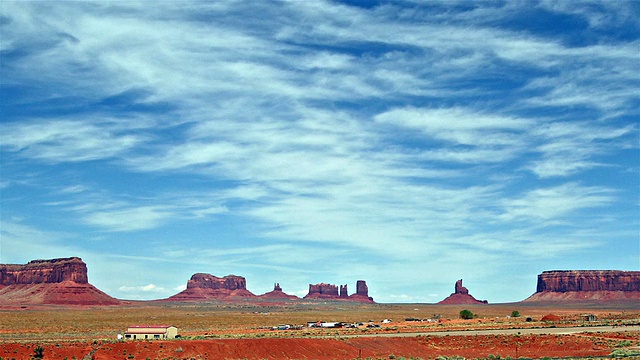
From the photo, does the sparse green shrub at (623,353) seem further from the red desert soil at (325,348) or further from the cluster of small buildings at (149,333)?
the cluster of small buildings at (149,333)

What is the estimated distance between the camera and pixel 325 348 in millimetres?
68438

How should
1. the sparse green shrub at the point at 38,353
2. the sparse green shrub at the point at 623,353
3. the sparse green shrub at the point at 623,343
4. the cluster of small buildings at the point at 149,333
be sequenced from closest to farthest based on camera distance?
the sparse green shrub at the point at 623,353, the sparse green shrub at the point at 38,353, the sparse green shrub at the point at 623,343, the cluster of small buildings at the point at 149,333

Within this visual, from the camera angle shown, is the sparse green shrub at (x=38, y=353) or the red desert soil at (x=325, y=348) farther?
the red desert soil at (x=325, y=348)

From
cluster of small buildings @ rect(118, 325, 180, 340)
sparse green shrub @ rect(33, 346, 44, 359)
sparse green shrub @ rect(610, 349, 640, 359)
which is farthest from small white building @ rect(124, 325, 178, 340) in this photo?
sparse green shrub @ rect(610, 349, 640, 359)

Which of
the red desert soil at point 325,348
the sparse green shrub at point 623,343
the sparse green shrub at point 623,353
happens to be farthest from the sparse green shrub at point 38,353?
the sparse green shrub at point 623,343

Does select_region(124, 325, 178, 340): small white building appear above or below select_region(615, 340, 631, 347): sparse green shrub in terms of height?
above

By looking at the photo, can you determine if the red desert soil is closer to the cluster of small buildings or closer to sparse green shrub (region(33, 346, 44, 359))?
sparse green shrub (region(33, 346, 44, 359))

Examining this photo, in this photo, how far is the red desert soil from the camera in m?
63.1

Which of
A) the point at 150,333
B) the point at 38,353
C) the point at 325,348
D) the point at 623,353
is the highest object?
the point at 150,333

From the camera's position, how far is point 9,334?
88812 mm

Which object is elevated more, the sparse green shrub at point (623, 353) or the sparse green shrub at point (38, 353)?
the sparse green shrub at point (38, 353)

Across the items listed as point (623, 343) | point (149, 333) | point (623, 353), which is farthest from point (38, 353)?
point (623, 343)

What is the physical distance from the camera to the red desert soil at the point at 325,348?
63094mm

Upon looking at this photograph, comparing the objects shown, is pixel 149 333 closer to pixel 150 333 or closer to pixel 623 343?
pixel 150 333
